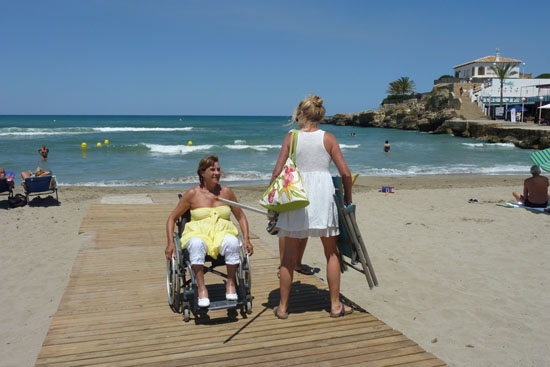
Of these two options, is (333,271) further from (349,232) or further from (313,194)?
(313,194)

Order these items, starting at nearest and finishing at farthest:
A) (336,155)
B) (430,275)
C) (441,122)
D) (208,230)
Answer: (336,155) → (208,230) → (430,275) → (441,122)

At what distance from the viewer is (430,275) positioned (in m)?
5.54

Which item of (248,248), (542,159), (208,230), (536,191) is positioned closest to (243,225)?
(248,248)

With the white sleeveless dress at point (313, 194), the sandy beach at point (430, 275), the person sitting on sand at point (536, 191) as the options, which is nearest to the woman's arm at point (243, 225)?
the white sleeveless dress at point (313, 194)

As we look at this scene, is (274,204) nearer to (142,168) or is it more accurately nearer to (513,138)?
(142,168)

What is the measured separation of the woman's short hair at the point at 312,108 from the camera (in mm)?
3410

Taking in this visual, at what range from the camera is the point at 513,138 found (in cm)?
3353

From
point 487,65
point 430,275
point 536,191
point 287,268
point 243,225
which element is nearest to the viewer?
point 287,268

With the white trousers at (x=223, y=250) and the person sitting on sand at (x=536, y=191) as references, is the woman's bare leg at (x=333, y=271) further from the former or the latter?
the person sitting on sand at (x=536, y=191)

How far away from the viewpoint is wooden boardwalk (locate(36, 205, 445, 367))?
111 inches

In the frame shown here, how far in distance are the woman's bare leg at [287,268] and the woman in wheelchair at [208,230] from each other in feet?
1.17

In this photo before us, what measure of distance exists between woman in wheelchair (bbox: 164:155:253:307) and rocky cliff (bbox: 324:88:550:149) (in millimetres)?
31026

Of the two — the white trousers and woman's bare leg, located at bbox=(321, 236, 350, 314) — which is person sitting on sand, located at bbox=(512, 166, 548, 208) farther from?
the white trousers

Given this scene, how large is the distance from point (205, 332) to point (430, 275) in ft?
10.9
